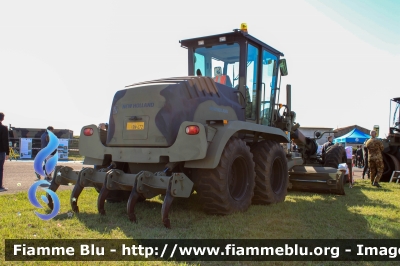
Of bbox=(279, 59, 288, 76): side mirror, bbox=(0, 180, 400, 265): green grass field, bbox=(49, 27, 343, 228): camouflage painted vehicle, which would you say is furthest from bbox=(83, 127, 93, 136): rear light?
bbox=(279, 59, 288, 76): side mirror

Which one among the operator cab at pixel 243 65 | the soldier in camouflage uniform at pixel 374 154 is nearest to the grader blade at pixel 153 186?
the operator cab at pixel 243 65

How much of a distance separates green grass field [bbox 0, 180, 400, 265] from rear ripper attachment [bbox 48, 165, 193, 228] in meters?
0.27

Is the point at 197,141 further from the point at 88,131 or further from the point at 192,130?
the point at 88,131

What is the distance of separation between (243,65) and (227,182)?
2.62 meters

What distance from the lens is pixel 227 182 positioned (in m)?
5.56

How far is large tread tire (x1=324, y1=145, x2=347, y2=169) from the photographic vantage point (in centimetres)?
1096

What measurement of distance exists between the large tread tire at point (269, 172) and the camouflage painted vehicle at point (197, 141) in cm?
2

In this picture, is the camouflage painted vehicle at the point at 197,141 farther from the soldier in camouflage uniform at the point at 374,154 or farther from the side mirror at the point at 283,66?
the soldier in camouflage uniform at the point at 374,154

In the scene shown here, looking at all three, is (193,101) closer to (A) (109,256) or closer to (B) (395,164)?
(A) (109,256)

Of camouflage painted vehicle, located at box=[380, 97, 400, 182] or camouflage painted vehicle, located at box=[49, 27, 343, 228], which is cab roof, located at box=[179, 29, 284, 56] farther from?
camouflage painted vehicle, located at box=[380, 97, 400, 182]

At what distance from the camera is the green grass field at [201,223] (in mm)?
4559

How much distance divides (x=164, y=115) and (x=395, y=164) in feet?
35.1

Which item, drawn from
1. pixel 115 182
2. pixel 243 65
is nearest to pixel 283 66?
pixel 243 65

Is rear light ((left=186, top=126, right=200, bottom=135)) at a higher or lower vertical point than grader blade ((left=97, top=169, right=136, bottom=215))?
higher
